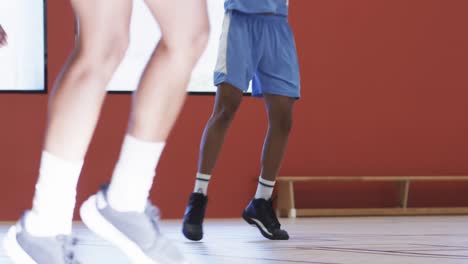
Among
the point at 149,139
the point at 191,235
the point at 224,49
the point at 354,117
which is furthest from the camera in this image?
the point at 354,117

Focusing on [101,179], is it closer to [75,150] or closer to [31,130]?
[31,130]

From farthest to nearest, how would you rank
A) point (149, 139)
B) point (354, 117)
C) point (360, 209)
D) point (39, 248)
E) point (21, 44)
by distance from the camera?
1. point (354, 117)
2. point (360, 209)
3. point (21, 44)
4. point (149, 139)
5. point (39, 248)

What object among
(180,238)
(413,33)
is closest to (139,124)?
(180,238)

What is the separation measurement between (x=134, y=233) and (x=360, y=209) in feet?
12.9

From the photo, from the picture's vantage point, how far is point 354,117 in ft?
18.1

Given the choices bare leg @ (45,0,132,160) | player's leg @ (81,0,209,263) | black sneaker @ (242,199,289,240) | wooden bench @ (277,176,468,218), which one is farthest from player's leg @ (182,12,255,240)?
wooden bench @ (277,176,468,218)

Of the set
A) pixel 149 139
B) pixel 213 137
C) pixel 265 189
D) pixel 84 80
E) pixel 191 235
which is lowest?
pixel 191 235

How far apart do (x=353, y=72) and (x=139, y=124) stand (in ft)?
13.5

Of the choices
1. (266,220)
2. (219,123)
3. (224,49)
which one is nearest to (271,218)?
(266,220)

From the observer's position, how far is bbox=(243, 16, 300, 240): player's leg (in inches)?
131

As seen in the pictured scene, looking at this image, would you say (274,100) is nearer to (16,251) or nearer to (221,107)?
(221,107)

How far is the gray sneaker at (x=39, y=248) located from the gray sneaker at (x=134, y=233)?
2.7 inches

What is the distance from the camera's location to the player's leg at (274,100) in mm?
3316

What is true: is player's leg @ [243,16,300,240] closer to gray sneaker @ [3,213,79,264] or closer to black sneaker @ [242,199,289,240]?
black sneaker @ [242,199,289,240]
